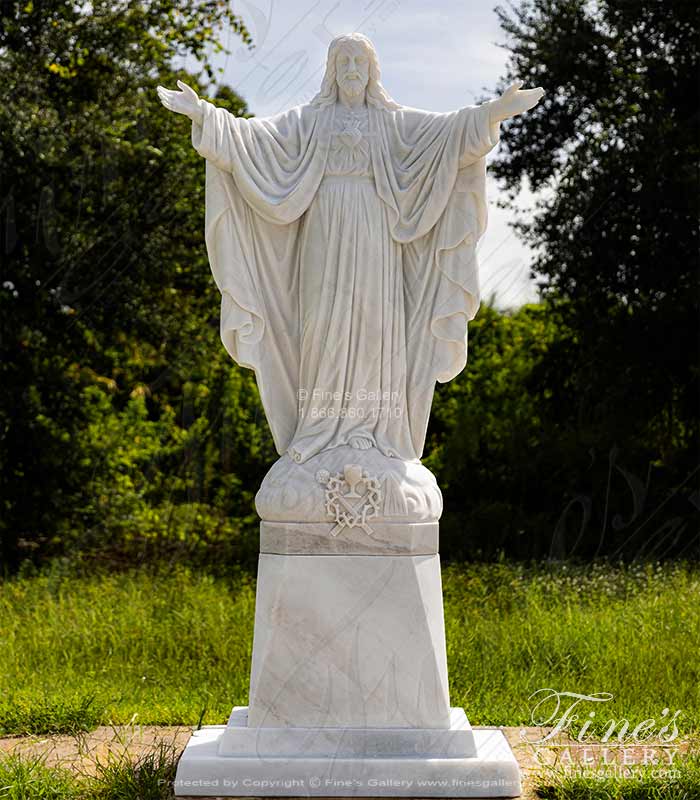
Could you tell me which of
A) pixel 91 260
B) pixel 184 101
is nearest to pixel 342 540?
pixel 184 101

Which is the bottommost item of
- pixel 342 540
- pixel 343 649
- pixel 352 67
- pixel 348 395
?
pixel 343 649

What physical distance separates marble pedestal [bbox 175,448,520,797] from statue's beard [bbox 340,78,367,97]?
1633 mm

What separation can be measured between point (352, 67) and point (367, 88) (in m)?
0.14

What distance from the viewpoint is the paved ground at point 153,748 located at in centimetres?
524

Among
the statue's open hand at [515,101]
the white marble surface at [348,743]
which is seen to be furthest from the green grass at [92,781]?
the statue's open hand at [515,101]


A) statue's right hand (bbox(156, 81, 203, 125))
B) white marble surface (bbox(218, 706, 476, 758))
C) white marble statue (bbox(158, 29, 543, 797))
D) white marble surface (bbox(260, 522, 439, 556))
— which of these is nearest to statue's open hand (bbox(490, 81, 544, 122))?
white marble statue (bbox(158, 29, 543, 797))

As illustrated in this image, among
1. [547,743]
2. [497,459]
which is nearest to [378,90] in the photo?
[547,743]

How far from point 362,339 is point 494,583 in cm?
486

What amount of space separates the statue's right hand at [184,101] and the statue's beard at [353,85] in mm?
675

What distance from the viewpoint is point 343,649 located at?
4789 mm

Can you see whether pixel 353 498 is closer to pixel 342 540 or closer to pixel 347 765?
pixel 342 540

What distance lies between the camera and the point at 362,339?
16.3 ft

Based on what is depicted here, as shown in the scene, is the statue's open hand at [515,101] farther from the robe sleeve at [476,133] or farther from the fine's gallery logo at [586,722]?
the fine's gallery logo at [586,722]

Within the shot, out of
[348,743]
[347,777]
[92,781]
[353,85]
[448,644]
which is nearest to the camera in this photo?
[347,777]
